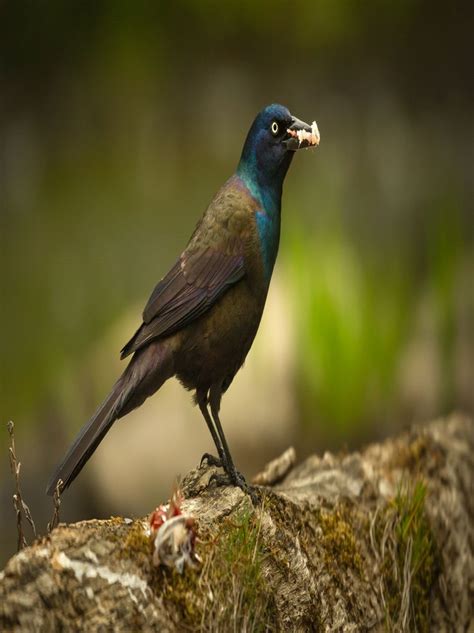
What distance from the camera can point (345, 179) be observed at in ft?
17.4

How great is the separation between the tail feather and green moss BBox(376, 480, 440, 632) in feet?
Result: 3.78

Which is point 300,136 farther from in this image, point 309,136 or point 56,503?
point 56,503

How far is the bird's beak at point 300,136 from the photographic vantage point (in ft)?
9.50

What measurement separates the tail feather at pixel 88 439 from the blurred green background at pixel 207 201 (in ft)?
7.53

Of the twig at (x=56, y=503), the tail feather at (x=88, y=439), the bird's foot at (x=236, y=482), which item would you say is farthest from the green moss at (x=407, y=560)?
the twig at (x=56, y=503)

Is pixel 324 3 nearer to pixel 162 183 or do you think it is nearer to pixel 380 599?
pixel 162 183

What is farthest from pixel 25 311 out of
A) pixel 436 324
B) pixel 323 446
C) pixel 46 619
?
pixel 46 619

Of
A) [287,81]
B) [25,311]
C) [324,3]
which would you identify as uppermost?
[324,3]

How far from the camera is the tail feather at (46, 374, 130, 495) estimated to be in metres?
2.58

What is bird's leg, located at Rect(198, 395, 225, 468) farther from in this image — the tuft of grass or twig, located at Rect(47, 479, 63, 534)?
twig, located at Rect(47, 479, 63, 534)

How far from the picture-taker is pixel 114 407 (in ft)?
8.86

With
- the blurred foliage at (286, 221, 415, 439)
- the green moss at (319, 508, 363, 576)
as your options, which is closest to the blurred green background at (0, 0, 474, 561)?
the blurred foliage at (286, 221, 415, 439)

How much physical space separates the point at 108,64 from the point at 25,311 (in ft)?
4.78

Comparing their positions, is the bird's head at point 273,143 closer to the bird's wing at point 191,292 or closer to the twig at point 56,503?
the bird's wing at point 191,292
